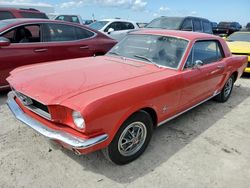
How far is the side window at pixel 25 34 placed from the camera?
5.44 metres

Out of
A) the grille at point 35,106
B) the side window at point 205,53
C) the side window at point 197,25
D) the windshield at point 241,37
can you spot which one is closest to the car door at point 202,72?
the side window at point 205,53

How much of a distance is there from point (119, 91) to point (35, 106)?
3.36 feet

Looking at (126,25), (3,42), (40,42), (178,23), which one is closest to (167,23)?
(178,23)

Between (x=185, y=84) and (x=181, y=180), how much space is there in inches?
54.2

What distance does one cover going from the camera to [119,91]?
2.74 meters

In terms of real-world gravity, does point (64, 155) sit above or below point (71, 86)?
below

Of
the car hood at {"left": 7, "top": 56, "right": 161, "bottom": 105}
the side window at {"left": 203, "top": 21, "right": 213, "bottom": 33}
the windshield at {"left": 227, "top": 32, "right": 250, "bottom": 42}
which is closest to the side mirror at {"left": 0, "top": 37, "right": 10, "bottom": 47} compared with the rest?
the car hood at {"left": 7, "top": 56, "right": 161, "bottom": 105}

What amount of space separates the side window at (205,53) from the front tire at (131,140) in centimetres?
121

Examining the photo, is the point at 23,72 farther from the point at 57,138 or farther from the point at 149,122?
the point at 149,122

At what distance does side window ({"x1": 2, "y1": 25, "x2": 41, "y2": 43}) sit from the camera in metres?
5.44

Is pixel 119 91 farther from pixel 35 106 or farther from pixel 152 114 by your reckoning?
pixel 35 106

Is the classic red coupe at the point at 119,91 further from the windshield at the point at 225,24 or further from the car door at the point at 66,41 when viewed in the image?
the windshield at the point at 225,24

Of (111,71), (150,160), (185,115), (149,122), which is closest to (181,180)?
(150,160)

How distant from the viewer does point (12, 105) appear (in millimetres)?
3293
